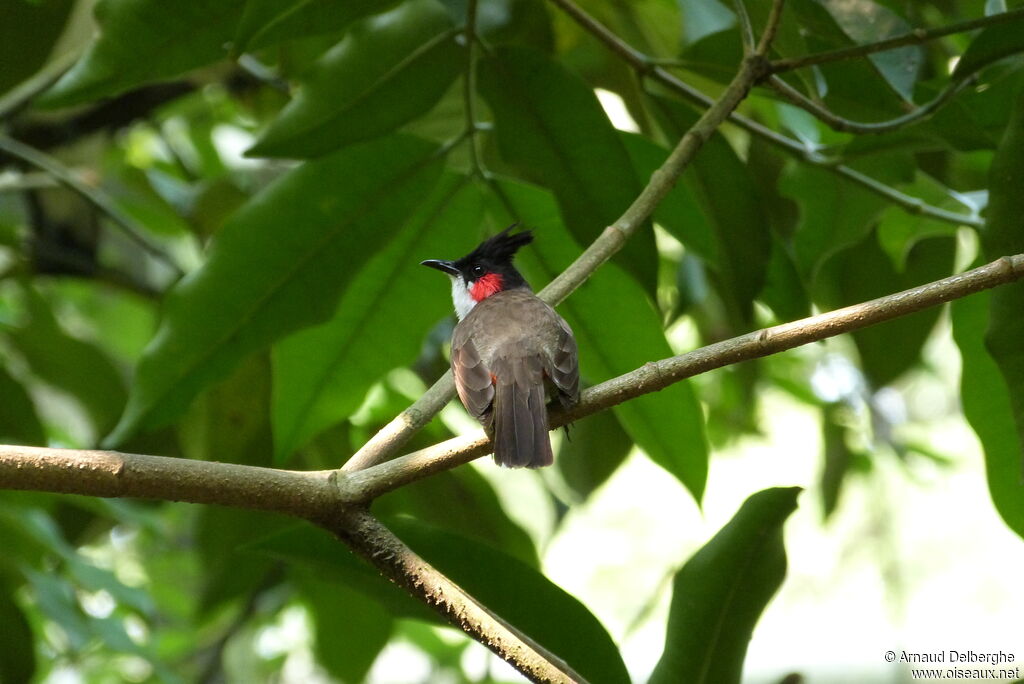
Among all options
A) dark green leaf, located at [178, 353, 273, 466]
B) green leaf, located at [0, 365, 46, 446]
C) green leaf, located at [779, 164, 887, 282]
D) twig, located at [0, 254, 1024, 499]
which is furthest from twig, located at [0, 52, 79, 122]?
twig, located at [0, 254, 1024, 499]

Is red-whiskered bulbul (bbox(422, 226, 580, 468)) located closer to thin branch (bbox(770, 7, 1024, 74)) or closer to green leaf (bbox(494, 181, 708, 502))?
green leaf (bbox(494, 181, 708, 502))

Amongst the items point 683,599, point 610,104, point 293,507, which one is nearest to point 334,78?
Answer: point 293,507

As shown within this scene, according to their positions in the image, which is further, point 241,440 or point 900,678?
point 241,440

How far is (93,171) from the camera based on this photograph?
341 cm

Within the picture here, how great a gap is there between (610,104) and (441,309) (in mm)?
1289

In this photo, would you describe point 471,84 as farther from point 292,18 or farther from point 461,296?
point 461,296

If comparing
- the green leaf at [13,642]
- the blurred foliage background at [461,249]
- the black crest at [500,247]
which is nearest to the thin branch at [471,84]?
the blurred foliage background at [461,249]

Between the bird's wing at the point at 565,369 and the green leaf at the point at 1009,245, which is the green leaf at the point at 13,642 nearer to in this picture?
the bird's wing at the point at 565,369

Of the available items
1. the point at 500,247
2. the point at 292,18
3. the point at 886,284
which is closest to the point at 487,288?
the point at 500,247

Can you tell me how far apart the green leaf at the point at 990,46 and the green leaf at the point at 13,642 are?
2050 mm

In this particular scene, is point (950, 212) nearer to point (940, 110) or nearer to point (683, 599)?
point (940, 110)

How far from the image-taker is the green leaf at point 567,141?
208cm

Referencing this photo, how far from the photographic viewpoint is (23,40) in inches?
81.8

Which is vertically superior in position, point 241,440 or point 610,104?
point 610,104
